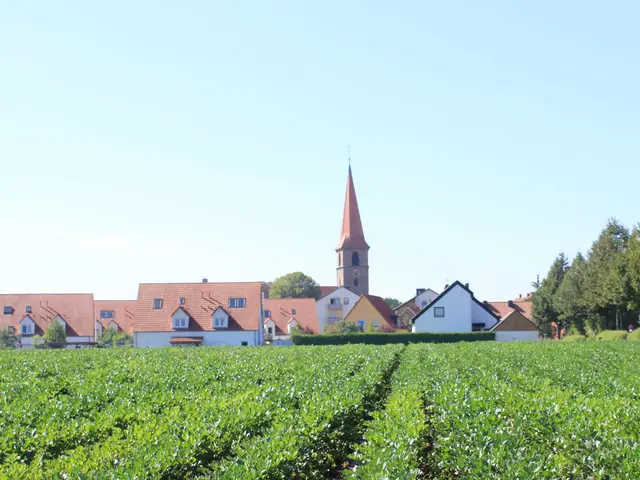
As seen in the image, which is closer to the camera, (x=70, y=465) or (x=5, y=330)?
(x=70, y=465)

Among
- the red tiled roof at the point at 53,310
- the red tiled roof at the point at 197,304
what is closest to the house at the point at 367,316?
the red tiled roof at the point at 197,304

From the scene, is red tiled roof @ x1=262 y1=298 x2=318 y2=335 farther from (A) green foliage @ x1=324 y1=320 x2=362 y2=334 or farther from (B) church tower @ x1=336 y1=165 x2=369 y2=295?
(B) church tower @ x1=336 y1=165 x2=369 y2=295

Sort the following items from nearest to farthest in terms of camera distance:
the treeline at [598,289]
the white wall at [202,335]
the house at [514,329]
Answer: the treeline at [598,289] → the white wall at [202,335] → the house at [514,329]

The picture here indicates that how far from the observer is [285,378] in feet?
63.4

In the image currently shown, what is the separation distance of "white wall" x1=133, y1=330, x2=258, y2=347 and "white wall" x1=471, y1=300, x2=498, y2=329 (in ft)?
73.5

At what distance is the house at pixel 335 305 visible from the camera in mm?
107938

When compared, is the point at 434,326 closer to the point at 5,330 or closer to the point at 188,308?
the point at 188,308

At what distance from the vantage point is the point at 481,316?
68.4 metres

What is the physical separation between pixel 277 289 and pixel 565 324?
182 feet

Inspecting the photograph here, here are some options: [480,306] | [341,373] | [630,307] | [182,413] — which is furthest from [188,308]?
[182,413]

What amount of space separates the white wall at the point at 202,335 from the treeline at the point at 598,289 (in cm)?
3143

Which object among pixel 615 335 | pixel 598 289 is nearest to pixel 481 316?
pixel 598 289

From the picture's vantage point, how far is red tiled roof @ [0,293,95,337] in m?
68.8

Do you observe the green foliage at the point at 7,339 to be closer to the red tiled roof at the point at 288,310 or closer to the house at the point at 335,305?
the red tiled roof at the point at 288,310
